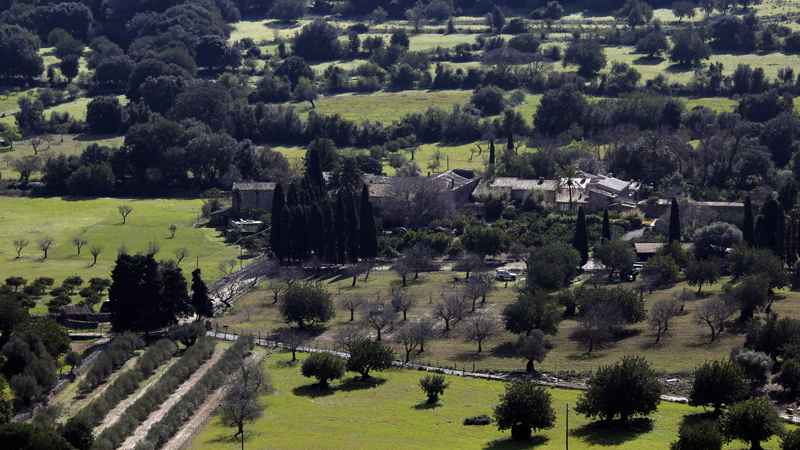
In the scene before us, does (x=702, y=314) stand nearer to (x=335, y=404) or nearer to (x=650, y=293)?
(x=650, y=293)

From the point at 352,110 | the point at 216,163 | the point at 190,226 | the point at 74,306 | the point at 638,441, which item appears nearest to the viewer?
the point at 638,441

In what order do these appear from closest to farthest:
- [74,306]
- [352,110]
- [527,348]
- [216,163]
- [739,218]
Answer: [527,348]
[74,306]
[739,218]
[216,163]
[352,110]

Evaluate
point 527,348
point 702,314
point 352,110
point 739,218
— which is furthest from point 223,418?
point 352,110

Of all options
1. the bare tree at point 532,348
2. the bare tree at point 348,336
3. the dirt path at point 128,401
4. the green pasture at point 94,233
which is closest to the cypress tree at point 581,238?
the bare tree at point 532,348

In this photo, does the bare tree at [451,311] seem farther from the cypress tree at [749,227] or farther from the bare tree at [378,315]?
the cypress tree at [749,227]

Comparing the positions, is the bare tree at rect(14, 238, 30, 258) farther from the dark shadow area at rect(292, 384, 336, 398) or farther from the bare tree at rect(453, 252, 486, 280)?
the dark shadow area at rect(292, 384, 336, 398)

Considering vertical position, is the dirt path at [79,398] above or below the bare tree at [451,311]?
below
